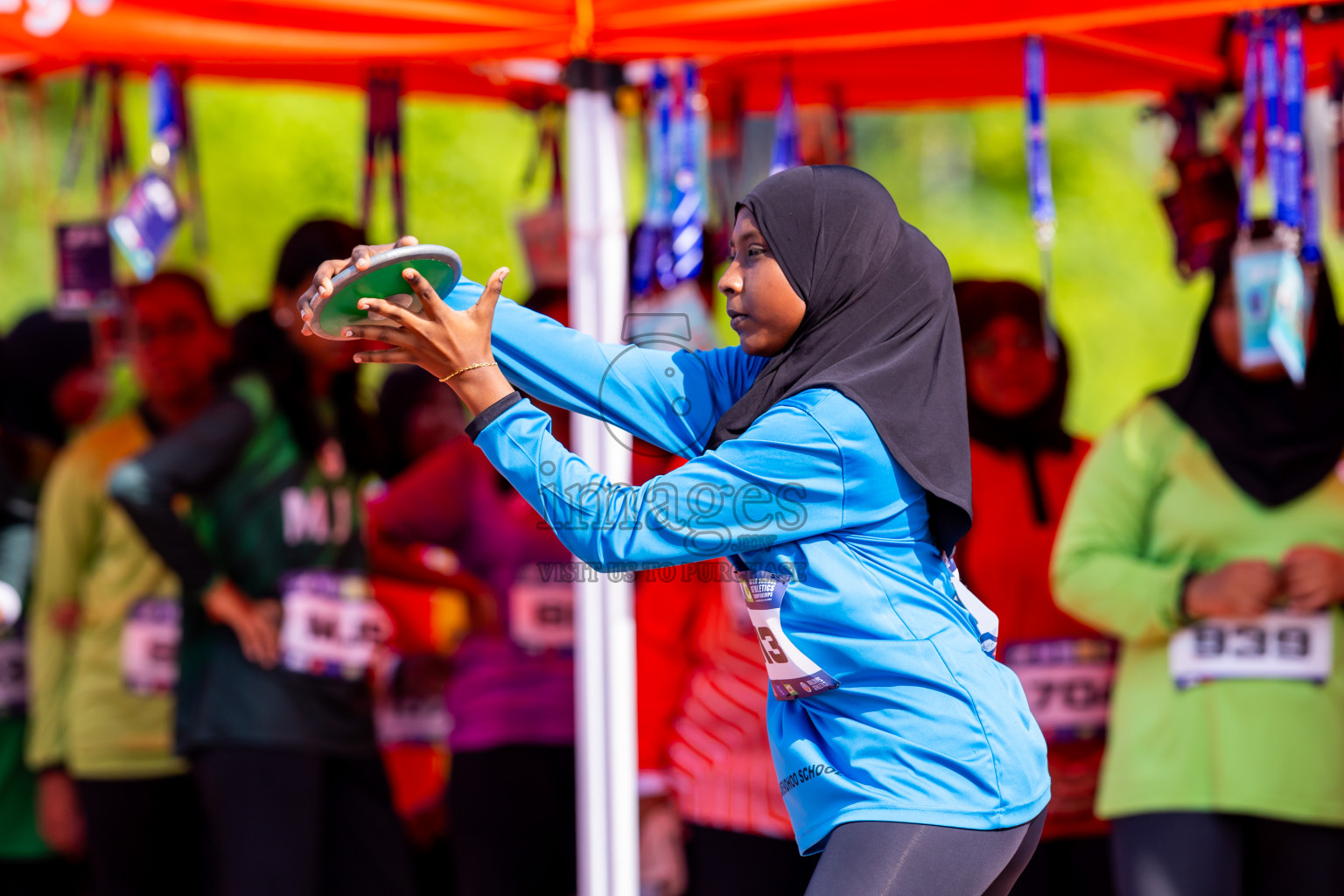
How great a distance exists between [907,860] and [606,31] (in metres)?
1.81

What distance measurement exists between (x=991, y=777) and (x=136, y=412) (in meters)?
3.07

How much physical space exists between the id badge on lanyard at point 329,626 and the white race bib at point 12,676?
1277 mm

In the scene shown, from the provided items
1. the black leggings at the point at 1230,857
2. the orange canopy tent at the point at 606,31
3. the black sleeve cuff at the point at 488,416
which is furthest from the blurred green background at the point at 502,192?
the black sleeve cuff at the point at 488,416

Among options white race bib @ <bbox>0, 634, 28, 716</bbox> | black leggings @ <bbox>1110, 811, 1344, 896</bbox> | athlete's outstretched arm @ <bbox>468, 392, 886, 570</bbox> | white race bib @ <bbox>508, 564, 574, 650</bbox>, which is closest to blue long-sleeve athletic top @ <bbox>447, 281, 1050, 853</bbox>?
athlete's outstretched arm @ <bbox>468, 392, 886, 570</bbox>

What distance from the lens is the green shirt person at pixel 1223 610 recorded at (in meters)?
3.19

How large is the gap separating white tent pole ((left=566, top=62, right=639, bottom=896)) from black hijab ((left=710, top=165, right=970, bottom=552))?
1097 millimetres

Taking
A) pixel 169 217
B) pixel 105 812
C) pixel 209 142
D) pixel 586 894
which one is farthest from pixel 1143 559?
pixel 209 142

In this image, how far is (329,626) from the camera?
381 cm

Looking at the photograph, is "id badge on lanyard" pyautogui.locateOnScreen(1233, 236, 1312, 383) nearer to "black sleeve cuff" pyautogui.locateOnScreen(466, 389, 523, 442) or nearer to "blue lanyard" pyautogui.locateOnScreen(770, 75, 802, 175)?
"blue lanyard" pyautogui.locateOnScreen(770, 75, 802, 175)

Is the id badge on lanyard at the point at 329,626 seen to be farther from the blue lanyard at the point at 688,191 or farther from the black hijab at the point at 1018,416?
the black hijab at the point at 1018,416

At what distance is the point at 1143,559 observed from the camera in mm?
3486

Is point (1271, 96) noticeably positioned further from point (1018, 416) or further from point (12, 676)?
point (12, 676)

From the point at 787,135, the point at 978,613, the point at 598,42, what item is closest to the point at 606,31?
the point at 598,42

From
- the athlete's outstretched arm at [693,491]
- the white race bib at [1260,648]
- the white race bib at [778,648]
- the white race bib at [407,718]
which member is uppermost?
the athlete's outstretched arm at [693,491]
